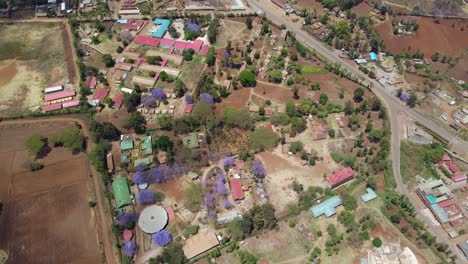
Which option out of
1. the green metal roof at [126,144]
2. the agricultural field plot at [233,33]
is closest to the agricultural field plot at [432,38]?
the agricultural field plot at [233,33]

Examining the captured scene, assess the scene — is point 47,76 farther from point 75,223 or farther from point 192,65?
point 75,223

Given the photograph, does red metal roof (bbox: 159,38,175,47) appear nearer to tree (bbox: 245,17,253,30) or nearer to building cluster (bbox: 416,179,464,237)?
tree (bbox: 245,17,253,30)

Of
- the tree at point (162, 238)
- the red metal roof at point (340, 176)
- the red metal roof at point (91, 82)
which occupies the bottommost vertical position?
the tree at point (162, 238)

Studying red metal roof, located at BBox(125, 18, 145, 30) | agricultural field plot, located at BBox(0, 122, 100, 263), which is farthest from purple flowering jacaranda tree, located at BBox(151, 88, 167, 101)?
red metal roof, located at BBox(125, 18, 145, 30)

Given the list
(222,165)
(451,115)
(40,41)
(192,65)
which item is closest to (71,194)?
(222,165)

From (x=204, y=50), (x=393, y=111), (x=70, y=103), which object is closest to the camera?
(x=70, y=103)

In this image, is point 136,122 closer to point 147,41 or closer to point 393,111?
point 147,41

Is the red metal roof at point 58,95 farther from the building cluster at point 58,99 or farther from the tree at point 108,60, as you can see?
the tree at point 108,60

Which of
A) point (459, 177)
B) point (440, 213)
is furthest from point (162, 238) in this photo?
point (459, 177)
